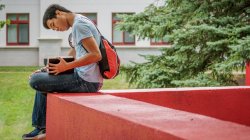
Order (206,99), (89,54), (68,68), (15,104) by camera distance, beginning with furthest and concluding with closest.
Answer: (15,104)
(206,99)
(68,68)
(89,54)

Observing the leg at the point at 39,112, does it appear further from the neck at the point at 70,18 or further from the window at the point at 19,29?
the window at the point at 19,29

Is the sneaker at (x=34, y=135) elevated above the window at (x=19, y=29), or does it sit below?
below

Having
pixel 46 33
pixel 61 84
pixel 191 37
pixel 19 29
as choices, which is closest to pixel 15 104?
pixel 191 37

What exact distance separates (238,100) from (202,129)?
3.52 meters

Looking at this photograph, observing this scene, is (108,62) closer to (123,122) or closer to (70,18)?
(70,18)

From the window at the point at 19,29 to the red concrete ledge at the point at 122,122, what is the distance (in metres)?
26.7

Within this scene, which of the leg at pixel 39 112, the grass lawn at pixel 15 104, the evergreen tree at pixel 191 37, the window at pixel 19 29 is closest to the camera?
the leg at pixel 39 112

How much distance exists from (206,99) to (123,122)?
2.80m

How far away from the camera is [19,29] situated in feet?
103

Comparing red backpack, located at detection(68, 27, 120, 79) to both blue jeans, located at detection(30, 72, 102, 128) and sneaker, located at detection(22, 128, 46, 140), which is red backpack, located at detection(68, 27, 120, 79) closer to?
blue jeans, located at detection(30, 72, 102, 128)

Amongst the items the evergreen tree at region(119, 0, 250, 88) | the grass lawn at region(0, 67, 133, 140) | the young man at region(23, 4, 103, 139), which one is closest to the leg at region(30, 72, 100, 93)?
the young man at region(23, 4, 103, 139)

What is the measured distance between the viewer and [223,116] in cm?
617

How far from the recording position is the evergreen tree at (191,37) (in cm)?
918

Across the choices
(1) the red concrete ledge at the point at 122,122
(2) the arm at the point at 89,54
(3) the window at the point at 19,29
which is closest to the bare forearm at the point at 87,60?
(2) the arm at the point at 89,54
